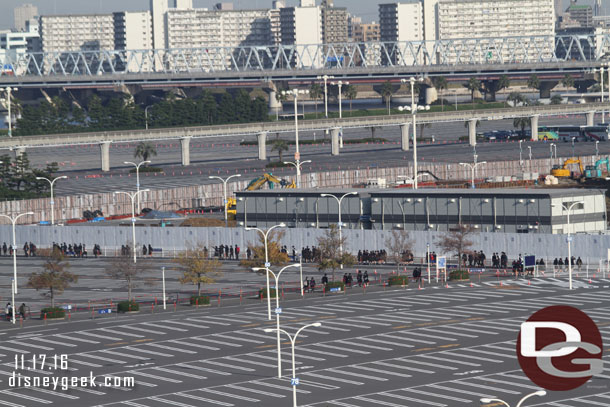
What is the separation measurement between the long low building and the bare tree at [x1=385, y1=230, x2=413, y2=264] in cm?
805

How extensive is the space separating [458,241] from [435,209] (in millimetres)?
15027

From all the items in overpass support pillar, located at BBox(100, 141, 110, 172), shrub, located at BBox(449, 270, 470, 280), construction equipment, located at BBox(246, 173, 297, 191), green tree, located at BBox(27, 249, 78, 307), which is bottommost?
shrub, located at BBox(449, 270, 470, 280)

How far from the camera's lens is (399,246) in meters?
99.3

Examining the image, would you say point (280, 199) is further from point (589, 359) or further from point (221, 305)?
point (589, 359)

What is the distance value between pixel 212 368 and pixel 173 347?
650 cm

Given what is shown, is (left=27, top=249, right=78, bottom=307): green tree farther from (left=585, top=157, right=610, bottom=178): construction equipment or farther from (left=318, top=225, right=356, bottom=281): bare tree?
(left=585, top=157, right=610, bottom=178): construction equipment

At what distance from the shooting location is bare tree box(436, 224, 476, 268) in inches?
3907

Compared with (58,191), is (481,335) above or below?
below

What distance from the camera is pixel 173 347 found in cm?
6944

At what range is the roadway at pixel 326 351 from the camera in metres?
56.8

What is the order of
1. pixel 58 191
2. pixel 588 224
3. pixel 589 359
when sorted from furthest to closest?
pixel 58 191, pixel 588 224, pixel 589 359

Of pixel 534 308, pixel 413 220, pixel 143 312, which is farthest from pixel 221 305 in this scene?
pixel 413 220

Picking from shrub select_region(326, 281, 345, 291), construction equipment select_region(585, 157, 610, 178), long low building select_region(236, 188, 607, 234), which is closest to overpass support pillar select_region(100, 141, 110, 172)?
long low building select_region(236, 188, 607, 234)

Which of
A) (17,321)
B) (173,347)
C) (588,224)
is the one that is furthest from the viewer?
(588,224)
